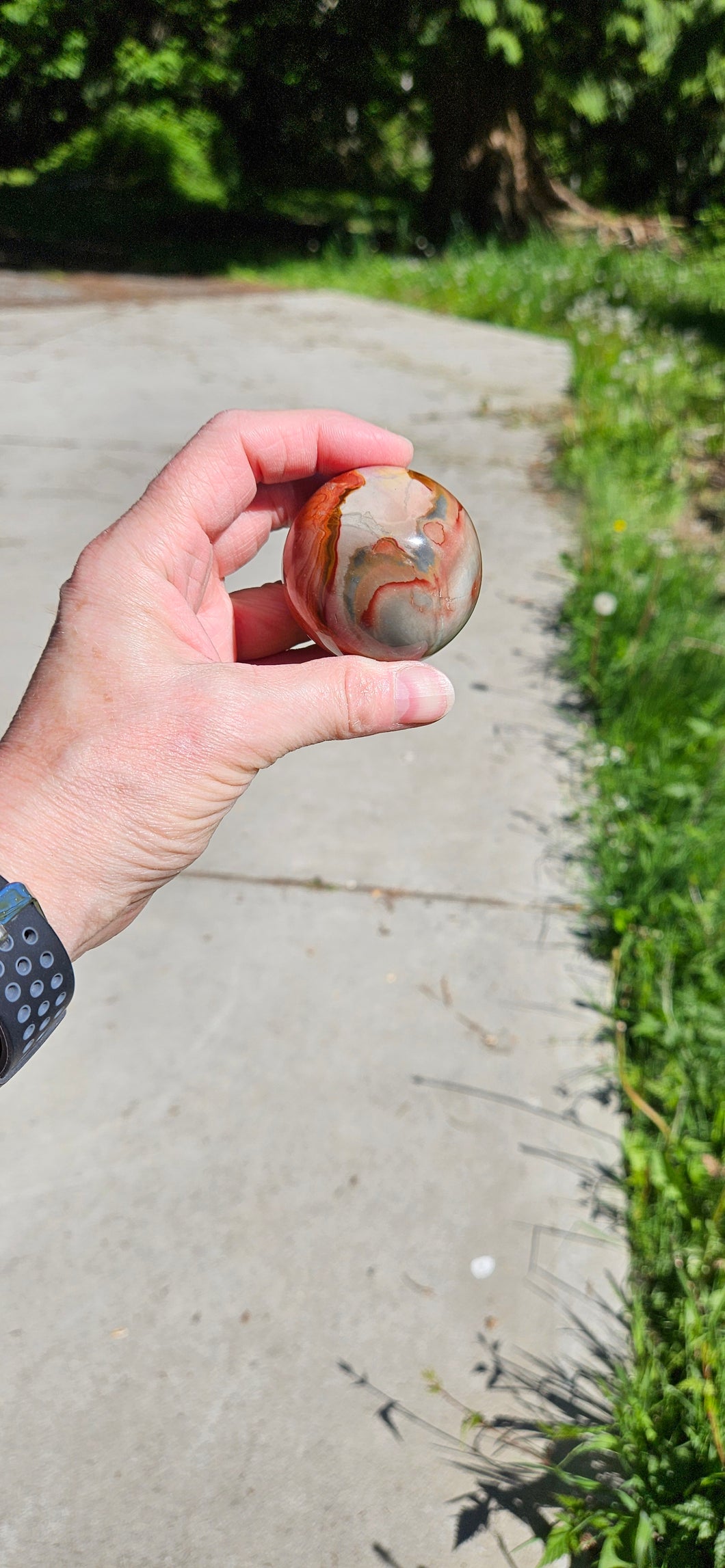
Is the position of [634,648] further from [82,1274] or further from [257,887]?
[82,1274]

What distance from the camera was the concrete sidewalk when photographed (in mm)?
1649

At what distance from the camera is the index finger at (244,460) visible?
1.78 meters

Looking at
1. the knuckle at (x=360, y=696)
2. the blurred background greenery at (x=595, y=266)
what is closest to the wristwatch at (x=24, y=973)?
the knuckle at (x=360, y=696)

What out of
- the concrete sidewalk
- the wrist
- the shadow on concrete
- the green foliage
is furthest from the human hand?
the green foliage

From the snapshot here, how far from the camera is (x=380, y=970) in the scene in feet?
8.29

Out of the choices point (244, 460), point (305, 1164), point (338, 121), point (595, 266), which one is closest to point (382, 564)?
point (244, 460)

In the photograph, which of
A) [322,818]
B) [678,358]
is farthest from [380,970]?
[678,358]

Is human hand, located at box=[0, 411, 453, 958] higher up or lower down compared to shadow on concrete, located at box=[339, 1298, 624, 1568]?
higher up

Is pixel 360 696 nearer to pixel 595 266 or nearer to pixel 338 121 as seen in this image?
pixel 595 266

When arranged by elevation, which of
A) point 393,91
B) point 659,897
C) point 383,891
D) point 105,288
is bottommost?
point 105,288

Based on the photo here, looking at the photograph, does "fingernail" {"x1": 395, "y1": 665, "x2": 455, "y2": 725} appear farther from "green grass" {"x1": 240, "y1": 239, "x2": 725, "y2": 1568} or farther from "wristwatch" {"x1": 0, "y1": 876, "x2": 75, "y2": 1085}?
"green grass" {"x1": 240, "y1": 239, "x2": 725, "y2": 1568}

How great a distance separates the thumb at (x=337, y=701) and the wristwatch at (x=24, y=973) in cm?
39

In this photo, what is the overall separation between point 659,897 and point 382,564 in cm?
125

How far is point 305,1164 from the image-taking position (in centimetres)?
210
